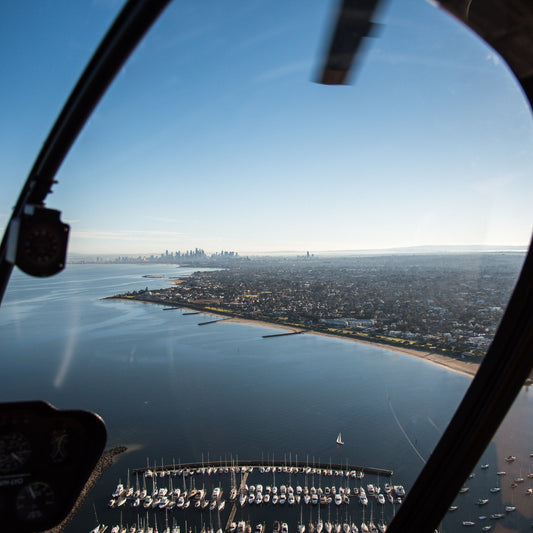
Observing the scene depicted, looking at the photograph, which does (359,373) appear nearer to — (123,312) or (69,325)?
(69,325)

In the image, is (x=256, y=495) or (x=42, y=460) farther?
(x=256, y=495)

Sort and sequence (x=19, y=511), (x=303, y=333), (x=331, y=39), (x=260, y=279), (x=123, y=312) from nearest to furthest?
(x=331, y=39)
(x=19, y=511)
(x=303, y=333)
(x=123, y=312)
(x=260, y=279)

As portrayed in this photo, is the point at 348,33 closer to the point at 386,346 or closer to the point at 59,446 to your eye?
the point at 59,446

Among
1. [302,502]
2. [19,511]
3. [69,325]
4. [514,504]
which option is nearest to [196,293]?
[69,325]

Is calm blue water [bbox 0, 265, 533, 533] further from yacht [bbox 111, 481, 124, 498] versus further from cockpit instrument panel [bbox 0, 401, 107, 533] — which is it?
cockpit instrument panel [bbox 0, 401, 107, 533]

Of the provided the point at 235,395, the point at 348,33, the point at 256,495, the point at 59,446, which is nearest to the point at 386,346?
the point at 235,395

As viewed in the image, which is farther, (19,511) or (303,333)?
(303,333)
